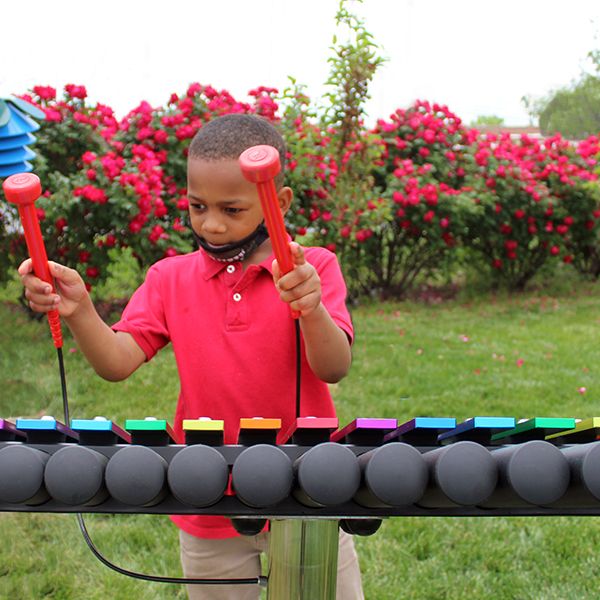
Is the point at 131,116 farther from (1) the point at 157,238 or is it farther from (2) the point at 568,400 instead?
(2) the point at 568,400

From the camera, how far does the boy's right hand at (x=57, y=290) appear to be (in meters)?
1.12

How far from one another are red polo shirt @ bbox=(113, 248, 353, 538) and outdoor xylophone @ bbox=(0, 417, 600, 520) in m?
0.56

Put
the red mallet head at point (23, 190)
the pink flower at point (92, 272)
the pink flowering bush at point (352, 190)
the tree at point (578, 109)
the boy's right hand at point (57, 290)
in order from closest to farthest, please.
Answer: the red mallet head at point (23, 190) → the boy's right hand at point (57, 290) → the pink flowering bush at point (352, 190) → the pink flower at point (92, 272) → the tree at point (578, 109)

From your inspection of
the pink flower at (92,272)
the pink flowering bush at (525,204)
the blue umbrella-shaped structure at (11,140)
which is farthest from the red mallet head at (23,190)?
the pink flowering bush at (525,204)

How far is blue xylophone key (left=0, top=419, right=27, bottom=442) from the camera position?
87cm

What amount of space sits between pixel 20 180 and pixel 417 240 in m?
6.78

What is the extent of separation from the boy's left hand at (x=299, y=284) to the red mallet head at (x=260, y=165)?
0.49 ft

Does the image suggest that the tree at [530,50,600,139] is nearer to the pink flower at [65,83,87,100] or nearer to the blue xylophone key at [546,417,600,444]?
the pink flower at [65,83,87,100]

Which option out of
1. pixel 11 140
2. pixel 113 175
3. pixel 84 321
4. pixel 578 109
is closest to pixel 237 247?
pixel 84 321

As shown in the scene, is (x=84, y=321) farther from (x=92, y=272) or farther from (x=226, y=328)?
(x=92, y=272)

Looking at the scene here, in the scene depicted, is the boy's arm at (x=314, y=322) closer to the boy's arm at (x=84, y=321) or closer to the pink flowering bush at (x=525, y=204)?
the boy's arm at (x=84, y=321)

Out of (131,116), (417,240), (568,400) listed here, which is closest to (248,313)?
(568,400)

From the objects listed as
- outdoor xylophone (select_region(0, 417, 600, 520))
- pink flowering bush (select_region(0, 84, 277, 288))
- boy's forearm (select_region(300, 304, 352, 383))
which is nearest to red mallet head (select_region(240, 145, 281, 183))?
outdoor xylophone (select_region(0, 417, 600, 520))

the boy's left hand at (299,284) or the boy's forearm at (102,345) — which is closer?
the boy's left hand at (299,284)
